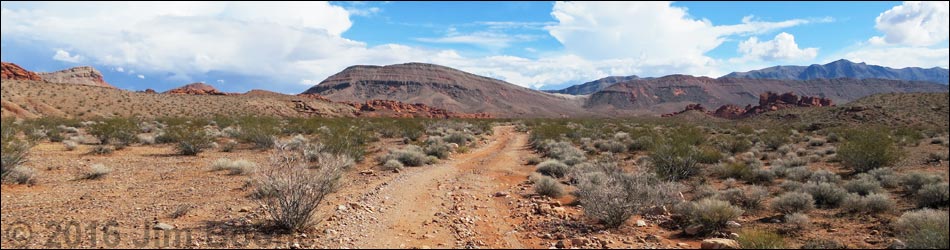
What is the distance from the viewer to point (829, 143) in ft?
79.3

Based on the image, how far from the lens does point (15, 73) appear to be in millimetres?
65875

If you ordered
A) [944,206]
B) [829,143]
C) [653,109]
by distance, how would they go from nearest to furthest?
[944,206], [829,143], [653,109]

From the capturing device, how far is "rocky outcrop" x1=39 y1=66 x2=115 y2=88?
369 feet

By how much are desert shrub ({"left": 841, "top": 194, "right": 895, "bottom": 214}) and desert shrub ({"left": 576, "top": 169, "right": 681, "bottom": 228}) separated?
342 centimetres

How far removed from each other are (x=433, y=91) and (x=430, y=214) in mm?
167591

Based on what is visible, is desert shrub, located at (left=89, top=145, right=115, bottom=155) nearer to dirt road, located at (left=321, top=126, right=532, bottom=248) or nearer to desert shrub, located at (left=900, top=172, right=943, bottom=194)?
dirt road, located at (left=321, top=126, right=532, bottom=248)

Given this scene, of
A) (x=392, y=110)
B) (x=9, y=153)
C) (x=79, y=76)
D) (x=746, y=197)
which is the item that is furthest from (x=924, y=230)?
(x=79, y=76)

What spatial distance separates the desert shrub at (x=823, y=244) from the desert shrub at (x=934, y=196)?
393cm

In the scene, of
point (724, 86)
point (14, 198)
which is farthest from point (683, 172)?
point (724, 86)

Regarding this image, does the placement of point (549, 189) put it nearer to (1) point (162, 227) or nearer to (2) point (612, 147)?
(1) point (162, 227)

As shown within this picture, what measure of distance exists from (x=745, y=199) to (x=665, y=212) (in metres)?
2.43

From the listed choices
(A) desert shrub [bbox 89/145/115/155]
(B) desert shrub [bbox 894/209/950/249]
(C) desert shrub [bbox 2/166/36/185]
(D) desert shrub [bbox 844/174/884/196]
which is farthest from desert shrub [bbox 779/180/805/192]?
(A) desert shrub [bbox 89/145/115/155]

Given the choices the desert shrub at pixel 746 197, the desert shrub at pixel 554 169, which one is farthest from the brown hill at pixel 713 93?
the desert shrub at pixel 746 197

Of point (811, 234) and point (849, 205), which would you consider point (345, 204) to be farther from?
point (849, 205)
